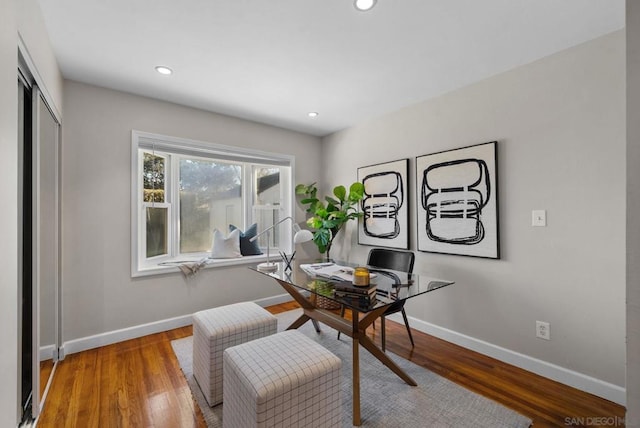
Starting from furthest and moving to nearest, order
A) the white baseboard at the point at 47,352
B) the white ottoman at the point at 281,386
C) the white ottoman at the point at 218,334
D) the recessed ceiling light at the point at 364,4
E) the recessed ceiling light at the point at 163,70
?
the recessed ceiling light at the point at 163,70, the white baseboard at the point at 47,352, the white ottoman at the point at 218,334, the recessed ceiling light at the point at 364,4, the white ottoman at the point at 281,386

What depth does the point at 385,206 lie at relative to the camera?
323 cm

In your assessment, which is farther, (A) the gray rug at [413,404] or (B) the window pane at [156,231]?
(B) the window pane at [156,231]

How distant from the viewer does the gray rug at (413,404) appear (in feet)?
5.27

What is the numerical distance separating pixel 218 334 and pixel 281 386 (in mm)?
703

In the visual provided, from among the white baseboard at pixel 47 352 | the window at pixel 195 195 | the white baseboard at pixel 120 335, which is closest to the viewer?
the white baseboard at pixel 47 352

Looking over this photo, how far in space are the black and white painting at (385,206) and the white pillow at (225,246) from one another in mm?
1586

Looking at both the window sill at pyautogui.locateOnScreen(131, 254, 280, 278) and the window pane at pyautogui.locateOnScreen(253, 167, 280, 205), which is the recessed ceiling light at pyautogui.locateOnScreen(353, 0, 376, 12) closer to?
the window pane at pyautogui.locateOnScreen(253, 167, 280, 205)

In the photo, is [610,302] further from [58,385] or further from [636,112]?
[58,385]

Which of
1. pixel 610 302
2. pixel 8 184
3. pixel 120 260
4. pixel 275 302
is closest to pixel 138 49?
pixel 8 184

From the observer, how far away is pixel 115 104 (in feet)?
8.65

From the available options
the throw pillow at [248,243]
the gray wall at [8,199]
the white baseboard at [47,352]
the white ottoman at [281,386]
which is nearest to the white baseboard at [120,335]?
the white baseboard at [47,352]

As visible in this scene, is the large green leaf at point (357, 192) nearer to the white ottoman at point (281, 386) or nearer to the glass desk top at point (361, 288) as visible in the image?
the glass desk top at point (361, 288)

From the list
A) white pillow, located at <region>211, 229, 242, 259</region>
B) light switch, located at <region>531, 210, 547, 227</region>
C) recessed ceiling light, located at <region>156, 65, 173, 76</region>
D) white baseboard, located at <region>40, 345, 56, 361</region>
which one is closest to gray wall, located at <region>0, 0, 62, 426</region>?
recessed ceiling light, located at <region>156, 65, 173, 76</region>

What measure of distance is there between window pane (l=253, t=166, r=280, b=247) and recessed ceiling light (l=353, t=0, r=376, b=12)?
250 centimetres
